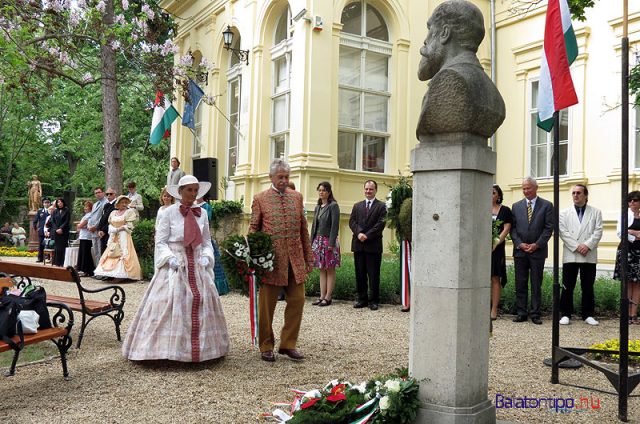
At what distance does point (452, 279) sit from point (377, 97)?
1216 cm

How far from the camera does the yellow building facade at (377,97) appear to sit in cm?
1330

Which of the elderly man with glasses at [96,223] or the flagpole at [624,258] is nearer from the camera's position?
the flagpole at [624,258]

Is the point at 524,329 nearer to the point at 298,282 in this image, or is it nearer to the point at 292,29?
the point at 298,282

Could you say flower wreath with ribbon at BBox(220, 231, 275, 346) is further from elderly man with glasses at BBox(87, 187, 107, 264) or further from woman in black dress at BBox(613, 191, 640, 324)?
elderly man with glasses at BBox(87, 187, 107, 264)

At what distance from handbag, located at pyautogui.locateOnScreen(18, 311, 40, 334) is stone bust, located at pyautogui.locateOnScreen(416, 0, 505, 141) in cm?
356

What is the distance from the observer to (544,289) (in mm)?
9664

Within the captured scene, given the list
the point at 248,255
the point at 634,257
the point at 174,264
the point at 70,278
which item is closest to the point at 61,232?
the point at 70,278

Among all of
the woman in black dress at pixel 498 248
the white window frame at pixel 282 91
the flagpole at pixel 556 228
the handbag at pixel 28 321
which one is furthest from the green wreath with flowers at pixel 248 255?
the white window frame at pixel 282 91

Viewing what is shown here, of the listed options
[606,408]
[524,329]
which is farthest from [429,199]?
[524,329]

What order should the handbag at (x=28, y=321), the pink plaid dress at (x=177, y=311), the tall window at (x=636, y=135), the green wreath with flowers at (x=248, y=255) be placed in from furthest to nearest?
the tall window at (x=636, y=135) → the green wreath with flowers at (x=248, y=255) → the pink plaid dress at (x=177, y=311) → the handbag at (x=28, y=321)

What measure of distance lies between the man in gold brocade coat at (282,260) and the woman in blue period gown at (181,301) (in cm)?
45

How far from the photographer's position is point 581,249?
8.53 metres

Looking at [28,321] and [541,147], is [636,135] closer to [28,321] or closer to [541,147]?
[541,147]

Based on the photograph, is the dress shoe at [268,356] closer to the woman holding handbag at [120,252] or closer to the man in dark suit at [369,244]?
the man in dark suit at [369,244]
